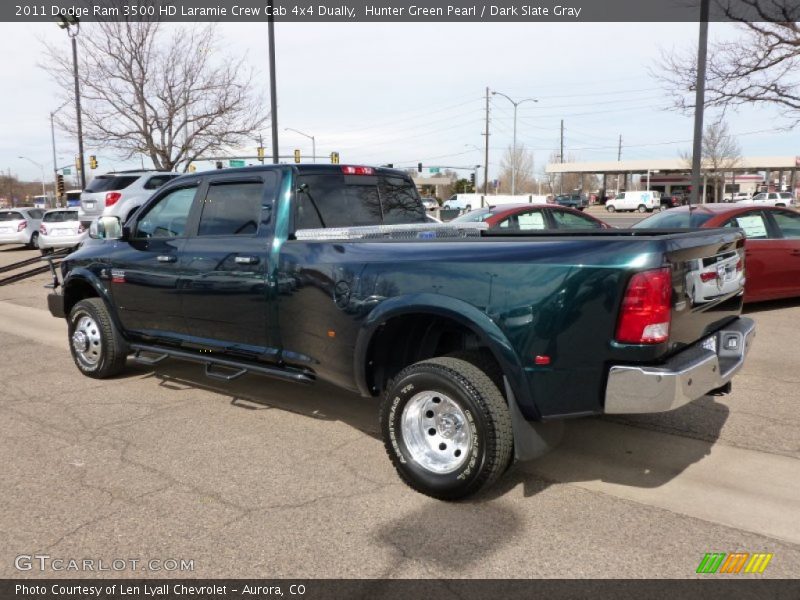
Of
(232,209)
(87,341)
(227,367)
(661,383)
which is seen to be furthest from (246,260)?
(661,383)

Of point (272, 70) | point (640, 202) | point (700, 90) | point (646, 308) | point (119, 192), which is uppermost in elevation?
point (272, 70)

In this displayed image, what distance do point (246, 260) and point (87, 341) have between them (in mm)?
2591

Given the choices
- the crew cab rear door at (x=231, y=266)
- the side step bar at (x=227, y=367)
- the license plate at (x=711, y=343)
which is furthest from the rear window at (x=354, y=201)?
the license plate at (x=711, y=343)

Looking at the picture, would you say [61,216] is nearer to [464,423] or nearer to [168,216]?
[168,216]

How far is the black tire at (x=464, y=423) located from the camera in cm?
336

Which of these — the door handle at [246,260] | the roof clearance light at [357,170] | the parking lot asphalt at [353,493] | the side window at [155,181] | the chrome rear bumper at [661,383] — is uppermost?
the side window at [155,181]

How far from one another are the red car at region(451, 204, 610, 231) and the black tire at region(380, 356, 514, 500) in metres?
6.76

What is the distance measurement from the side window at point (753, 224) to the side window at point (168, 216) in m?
6.74

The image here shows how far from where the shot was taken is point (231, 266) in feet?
15.6

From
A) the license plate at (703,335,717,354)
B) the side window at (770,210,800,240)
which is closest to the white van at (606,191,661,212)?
the side window at (770,210,800,240)

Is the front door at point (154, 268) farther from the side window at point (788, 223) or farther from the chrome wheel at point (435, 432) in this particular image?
the side window at point (788, 223)

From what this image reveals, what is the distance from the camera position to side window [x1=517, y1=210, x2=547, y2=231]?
10.5 metres

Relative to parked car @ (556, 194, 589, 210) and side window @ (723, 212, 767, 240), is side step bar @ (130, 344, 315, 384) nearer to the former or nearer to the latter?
side window @ (723, 212, 767, 240)

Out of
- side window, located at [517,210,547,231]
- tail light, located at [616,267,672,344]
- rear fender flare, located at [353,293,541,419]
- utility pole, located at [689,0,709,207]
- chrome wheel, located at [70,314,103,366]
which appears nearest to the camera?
tail light, located at [616,267,672,344]
